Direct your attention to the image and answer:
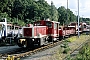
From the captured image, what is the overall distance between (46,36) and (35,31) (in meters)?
3.08

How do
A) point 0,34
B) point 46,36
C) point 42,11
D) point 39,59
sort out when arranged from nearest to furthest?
point 39,59 → point 46,36 → point 0,34 → point 42,11

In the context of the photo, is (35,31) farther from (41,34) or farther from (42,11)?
(42,11)

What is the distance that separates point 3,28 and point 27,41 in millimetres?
7558

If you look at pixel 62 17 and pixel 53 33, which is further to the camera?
pixel 62 17

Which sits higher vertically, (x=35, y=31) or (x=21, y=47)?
(x=35, y=31)

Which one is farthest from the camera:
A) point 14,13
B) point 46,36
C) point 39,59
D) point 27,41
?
point 14,13

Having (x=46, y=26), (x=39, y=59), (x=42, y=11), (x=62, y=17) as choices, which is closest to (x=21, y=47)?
(x=46, y=26)

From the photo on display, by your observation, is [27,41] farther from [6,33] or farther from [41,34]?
[6,33]

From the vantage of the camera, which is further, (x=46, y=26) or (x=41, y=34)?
(x=46, y=26)

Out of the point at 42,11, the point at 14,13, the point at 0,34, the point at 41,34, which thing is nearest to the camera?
the point at 41,34

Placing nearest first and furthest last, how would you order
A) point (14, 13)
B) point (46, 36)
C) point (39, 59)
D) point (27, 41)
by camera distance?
point (39, 59) < point (27, 41) < point (46, 36) < point (14, 13)

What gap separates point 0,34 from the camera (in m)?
29.1

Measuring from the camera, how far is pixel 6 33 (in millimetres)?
30219

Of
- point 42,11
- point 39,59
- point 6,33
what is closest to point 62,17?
point 42,11
